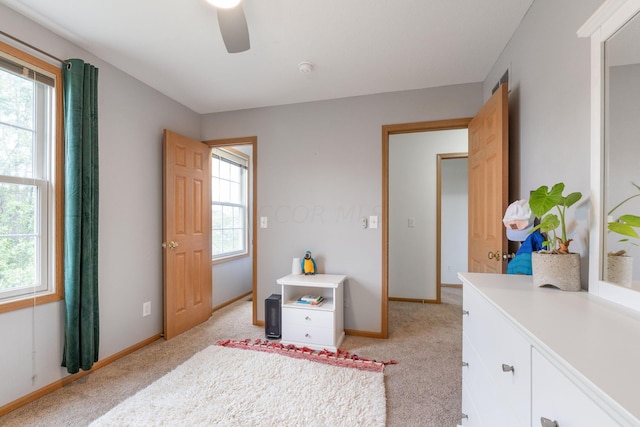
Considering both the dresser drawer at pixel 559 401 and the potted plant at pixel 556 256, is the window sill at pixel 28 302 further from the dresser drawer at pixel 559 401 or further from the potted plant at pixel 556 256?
the potted plant at pixel 556 256

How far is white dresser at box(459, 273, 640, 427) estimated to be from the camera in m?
0.47

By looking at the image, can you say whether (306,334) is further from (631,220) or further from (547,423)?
(631,220)

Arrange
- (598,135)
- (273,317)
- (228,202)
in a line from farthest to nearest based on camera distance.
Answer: (228,202) → (273,317) → (598,135)

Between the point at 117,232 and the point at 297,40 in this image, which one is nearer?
the point at 297,40

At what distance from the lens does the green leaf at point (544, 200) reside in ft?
3.41

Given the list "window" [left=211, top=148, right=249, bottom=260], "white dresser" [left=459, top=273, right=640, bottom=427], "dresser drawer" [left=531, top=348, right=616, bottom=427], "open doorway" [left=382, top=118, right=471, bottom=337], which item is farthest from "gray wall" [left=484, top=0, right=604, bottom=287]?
"window" [left=211, top=148, right=249, bottom=260]

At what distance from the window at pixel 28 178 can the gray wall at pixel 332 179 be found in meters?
1.58

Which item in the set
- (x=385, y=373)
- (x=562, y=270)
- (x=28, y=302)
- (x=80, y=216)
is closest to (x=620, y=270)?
(x=562, y=270)

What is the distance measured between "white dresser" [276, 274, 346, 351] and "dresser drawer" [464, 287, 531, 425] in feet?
4.51

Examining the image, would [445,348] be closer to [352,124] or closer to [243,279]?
[352,124]

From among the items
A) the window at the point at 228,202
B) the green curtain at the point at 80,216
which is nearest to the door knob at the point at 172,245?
the green curtain at the point at 80,216

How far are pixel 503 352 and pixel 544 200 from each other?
60cm

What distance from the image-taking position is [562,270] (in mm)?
1050

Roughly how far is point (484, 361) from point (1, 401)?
8.54 ft
